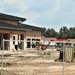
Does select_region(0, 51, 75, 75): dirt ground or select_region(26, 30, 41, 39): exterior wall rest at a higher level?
select_region(26, 30, 41, 39): exterior wall

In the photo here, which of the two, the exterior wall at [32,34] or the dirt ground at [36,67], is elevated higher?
the exterior wall at [32,34]

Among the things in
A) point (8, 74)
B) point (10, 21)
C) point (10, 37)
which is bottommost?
point (8, 74)

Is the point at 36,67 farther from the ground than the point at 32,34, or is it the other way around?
the point at 32,34

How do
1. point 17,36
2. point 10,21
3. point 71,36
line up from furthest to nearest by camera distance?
point 71,36
point 10,21
point 17,36

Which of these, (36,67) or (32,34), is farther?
(32,34)

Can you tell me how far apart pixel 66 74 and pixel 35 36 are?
44.6 metres

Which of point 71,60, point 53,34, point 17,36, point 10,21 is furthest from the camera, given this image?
point 53,34

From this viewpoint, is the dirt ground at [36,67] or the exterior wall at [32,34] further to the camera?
the exterior wall at [32,34]

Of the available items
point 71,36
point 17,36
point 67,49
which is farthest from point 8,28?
point 71,36

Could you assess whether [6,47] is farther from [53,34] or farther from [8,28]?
[53,34]

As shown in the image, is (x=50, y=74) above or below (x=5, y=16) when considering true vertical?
below

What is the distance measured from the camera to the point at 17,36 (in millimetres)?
53906

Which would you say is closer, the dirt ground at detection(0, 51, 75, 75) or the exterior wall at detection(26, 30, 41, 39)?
the dirt ground at detection(0, 51, 75, 75)

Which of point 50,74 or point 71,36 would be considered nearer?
point 50,74
